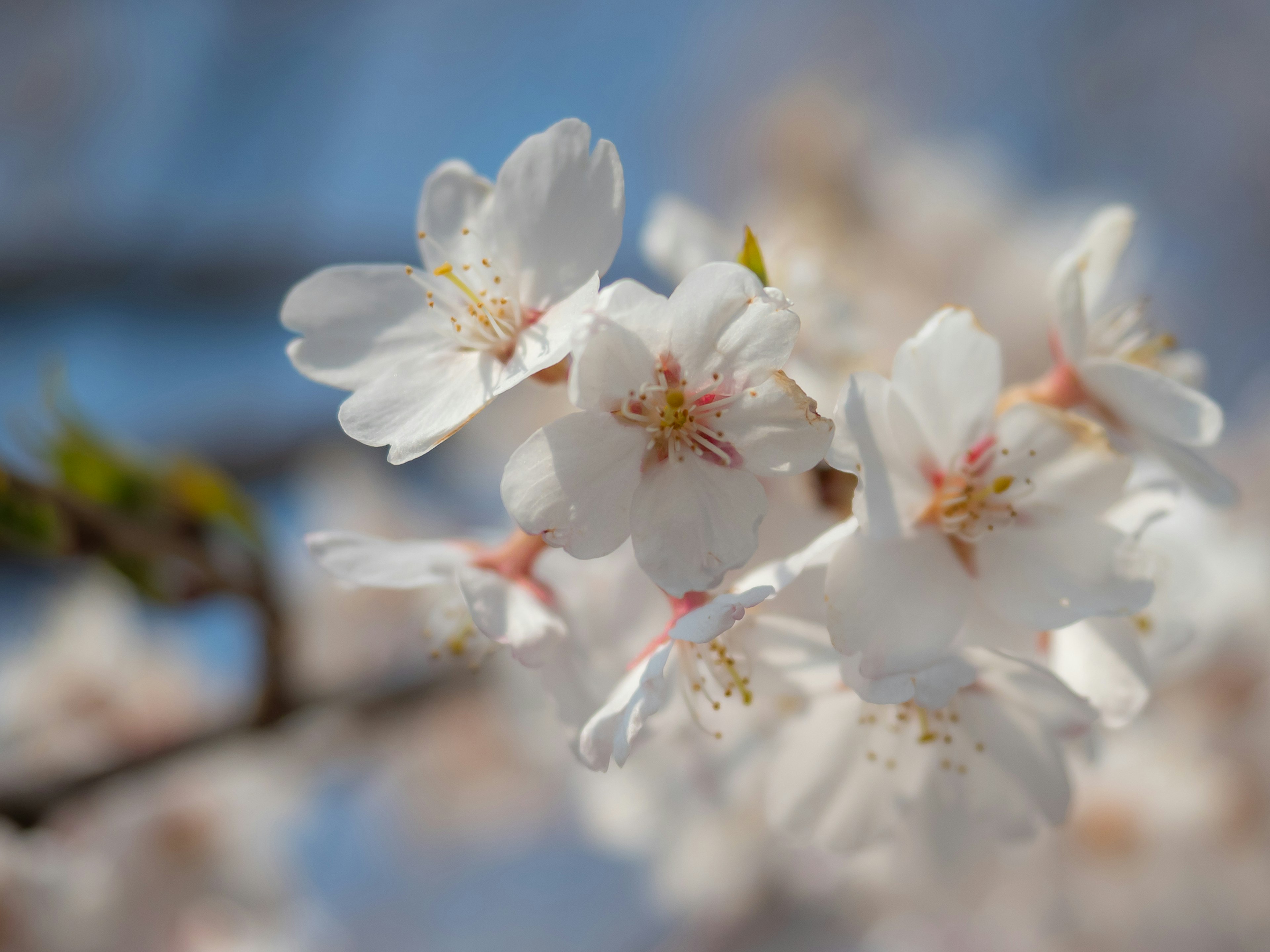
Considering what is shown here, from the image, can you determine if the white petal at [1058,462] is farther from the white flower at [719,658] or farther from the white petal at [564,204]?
the white petal at [564,204]

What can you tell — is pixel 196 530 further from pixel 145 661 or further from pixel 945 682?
pixel 945 682

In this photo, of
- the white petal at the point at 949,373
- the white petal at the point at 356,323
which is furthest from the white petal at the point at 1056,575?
the white petal at the point at 356,323

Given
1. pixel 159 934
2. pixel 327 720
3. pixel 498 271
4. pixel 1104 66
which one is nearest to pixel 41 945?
pixel 159 934

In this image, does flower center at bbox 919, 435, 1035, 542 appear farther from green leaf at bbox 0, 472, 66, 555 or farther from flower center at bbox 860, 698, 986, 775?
green leaf at bbox 0, 472, 66, 555

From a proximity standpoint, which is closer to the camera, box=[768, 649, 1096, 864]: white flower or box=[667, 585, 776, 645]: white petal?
box=[667, 585, 776, 645]: white petal

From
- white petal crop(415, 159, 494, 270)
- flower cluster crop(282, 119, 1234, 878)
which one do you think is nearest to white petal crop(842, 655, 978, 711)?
flower cluster crop(282, 119, 1234, 878)

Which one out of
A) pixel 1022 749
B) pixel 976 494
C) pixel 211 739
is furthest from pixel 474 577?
pixel 211 739
